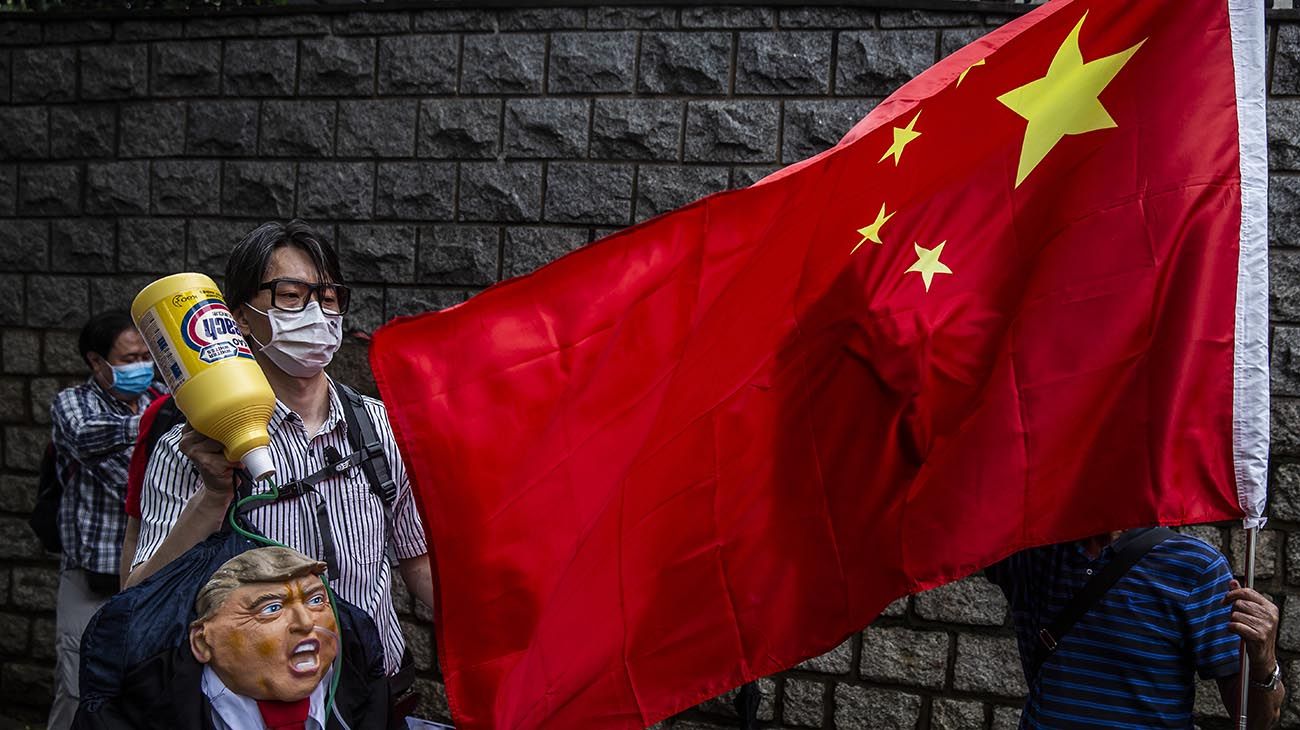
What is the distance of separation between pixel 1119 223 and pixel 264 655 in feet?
6.58

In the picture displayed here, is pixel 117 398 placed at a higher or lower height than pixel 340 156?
lower

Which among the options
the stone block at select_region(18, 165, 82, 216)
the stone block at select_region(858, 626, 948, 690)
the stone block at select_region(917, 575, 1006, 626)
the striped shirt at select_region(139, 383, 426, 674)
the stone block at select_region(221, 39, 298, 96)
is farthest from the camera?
the stone block at select_region(18, 165, 82, 216)

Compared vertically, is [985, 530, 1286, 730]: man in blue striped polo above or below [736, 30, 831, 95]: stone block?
below

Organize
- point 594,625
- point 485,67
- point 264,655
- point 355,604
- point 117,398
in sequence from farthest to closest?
point 485,67 → point 117,398 → point 355,604 → point 594,625 → point 264,655

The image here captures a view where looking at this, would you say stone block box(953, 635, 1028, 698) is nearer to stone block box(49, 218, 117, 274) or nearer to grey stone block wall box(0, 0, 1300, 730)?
grey stone block wall box(0, 0, 1300, 730)

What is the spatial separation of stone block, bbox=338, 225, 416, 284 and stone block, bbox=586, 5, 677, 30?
126cm

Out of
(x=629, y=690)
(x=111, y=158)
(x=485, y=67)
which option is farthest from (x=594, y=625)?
(x=111, y=158)

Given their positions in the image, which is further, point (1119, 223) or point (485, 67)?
point (485, 67)

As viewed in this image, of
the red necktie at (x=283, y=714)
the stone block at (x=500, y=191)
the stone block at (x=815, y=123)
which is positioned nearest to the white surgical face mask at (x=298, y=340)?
the red necktie at (x=283, y=714)

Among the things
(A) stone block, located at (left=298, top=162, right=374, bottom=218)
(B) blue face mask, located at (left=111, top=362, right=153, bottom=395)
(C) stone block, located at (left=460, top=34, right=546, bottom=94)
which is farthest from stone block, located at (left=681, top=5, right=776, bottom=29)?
(B) blue face mask, located at (left=111, top=362, right=153, bottom=395)

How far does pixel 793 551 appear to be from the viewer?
2.81 metres

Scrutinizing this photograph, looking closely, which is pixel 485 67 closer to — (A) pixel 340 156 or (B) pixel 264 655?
(A) pixel 340 156

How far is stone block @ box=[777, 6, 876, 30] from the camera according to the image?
5156 mm

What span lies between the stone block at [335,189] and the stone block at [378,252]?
0.09m
